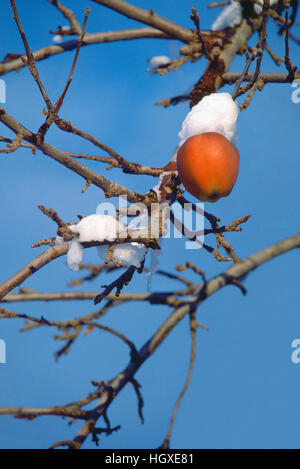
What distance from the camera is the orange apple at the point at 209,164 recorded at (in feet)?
6.86

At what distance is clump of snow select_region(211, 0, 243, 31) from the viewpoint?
3.95 meters

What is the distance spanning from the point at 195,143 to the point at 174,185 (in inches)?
18.8

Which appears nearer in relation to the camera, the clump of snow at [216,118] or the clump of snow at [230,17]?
the clump of snow at [216,118]

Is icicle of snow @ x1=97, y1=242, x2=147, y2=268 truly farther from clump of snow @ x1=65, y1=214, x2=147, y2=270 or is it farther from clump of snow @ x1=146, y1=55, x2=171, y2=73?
clump of snow @ x1=146, y1=55, x2=171, y2=73

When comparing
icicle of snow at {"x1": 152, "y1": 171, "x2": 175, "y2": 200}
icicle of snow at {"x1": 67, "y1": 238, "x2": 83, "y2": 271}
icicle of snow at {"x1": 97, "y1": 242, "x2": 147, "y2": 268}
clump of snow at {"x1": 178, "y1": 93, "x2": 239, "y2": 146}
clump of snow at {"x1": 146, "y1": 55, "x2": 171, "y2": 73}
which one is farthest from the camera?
clump of snow at {"x1": 146, "y1": 55, "x2": 171, "y2": 73}

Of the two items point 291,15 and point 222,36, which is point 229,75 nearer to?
point 222,36

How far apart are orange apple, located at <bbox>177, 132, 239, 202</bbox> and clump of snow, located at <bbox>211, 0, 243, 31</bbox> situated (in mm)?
2327

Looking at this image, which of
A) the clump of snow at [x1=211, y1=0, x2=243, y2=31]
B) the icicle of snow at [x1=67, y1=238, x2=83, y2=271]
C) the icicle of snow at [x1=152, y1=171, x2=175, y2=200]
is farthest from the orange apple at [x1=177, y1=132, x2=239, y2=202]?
the clump of snow at [x1=211, y1=0, x2=243, y2=31]

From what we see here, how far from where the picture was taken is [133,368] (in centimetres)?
327

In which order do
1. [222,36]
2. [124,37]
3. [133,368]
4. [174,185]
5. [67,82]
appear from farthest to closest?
[124,37], [222,36], [133,368], [174,185], [67,82]

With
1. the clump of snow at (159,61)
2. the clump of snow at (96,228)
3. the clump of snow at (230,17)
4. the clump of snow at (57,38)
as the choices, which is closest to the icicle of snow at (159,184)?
the clump of snow at (96,228)

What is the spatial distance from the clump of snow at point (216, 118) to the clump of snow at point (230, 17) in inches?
80.4

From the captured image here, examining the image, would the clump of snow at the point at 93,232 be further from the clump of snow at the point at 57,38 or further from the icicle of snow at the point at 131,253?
the clump of snow at the point at 57,38
